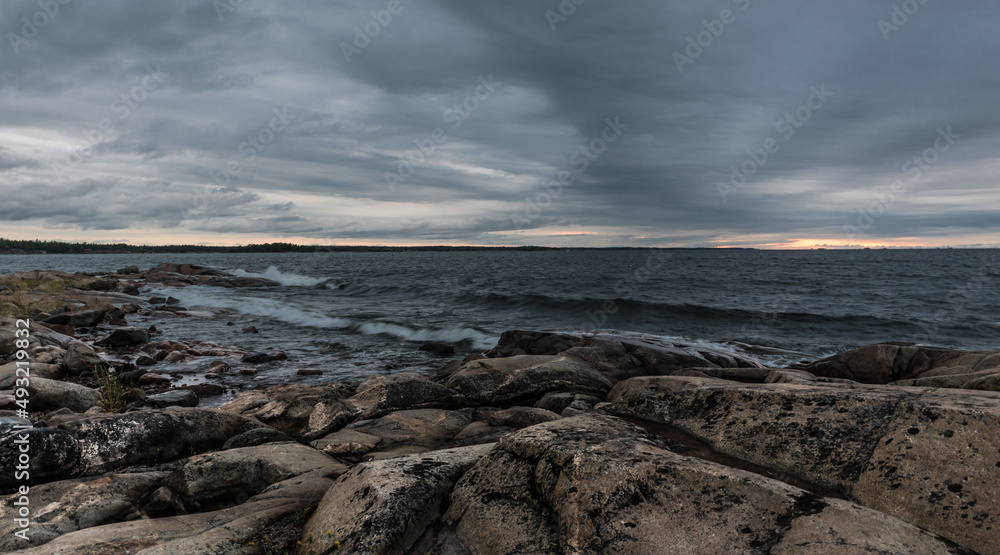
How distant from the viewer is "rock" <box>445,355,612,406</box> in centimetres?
953

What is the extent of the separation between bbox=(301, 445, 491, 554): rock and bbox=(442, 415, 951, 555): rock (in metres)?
0.17

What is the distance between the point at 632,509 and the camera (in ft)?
11.4

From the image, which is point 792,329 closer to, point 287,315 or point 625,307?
point 625,307

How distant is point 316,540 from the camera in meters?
3.92

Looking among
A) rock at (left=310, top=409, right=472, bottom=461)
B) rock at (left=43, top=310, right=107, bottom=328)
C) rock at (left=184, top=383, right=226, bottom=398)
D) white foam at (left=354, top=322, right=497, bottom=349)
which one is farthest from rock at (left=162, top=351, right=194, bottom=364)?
rock at (left=310, top=409, right=472, bottom=461)

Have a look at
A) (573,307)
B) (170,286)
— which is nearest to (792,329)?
(573,307)

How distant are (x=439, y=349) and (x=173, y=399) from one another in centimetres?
921

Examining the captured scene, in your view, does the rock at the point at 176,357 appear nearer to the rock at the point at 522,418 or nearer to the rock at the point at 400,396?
the rock at the point at 400,396

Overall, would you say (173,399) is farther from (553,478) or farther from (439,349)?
(553,478)

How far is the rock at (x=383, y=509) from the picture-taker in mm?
3758

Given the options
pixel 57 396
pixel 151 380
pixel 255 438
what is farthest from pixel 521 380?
pixel 151 380

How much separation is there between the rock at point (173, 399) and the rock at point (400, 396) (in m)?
4.31

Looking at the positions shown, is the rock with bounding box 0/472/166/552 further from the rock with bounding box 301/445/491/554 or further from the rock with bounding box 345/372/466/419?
the rock with bounding box 345/372/466/419

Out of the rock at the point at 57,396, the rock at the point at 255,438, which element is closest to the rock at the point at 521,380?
the rock at the point at 255,438
